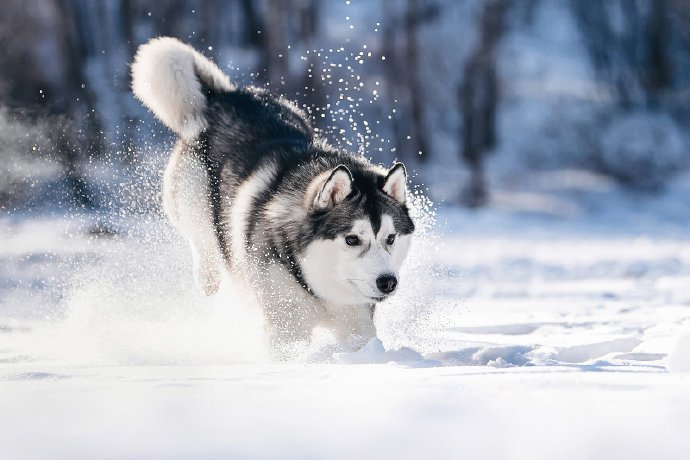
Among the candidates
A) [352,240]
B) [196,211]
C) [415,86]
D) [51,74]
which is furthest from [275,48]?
[352,240]

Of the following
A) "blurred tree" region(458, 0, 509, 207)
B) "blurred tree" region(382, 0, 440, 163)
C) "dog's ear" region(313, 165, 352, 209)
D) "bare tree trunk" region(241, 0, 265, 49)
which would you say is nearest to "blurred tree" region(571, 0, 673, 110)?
"blurred tree" region(458, 0, 509, 207)

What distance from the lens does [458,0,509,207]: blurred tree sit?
16.4 metres

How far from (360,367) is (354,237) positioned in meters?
0.81

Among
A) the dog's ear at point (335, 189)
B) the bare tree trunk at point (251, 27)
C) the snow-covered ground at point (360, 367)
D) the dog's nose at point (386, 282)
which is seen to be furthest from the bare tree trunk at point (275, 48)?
the dog's nose at point (386, 282)

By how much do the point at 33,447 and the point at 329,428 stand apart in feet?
2.49

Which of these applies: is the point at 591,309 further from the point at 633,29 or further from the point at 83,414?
the point at 633,29

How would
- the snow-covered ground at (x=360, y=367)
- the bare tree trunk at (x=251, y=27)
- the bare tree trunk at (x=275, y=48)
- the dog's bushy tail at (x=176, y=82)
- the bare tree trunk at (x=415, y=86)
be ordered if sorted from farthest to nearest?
1. the bare tree trunk at (x=251, y=27)
2. the bare tree trunk at (x=415, y=86)
3. the bare tree trunk at (x=275, y=48)
4. the dog's bushy tail at (x=176, y=82)
5. the snow-covered ground at (x=360, y=367)

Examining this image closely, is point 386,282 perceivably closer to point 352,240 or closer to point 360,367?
point 352,240

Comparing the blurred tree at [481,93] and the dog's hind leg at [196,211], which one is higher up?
the blurred tree at [481,93]

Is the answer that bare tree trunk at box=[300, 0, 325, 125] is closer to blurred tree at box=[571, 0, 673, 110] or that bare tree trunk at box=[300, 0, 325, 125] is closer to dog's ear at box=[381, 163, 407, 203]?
blurred tree at box=[571, 0, 673, 110]

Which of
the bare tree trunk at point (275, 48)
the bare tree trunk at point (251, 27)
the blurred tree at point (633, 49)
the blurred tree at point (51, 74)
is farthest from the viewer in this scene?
the blurred tree at point (633, 49)

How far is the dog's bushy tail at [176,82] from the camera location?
5.39 meters

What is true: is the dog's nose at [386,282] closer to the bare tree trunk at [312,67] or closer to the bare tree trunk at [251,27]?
the bare tree trunk at [312,67]

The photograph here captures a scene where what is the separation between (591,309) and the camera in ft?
20.7
